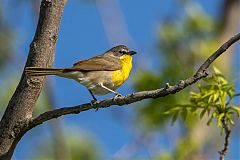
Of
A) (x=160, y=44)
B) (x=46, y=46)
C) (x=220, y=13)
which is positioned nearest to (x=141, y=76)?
(x=160, y=44)

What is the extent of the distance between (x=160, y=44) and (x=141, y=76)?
1.32 m

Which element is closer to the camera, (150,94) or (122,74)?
(150,94)

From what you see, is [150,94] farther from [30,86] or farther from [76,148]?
[76,148]

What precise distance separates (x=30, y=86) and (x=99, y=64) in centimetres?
211

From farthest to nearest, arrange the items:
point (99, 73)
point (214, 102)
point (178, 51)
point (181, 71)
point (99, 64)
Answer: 1. point (178, 51)
2. point (181, 71)
3. point (99, 64)
4. point (99, 73)
5. point (214, 102)

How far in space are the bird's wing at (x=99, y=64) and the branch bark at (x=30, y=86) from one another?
1606 mm

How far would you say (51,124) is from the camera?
6.25 meters

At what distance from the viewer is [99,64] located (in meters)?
5.33

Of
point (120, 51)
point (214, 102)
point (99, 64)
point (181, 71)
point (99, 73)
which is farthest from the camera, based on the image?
point (181, 71)

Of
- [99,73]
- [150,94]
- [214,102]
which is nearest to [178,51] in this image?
[99,73]

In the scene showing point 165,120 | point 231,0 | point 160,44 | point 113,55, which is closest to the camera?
point 113,55

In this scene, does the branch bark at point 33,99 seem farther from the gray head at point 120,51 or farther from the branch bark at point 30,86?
the gray head at point 120,51

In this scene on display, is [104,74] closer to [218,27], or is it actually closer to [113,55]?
[113,55]

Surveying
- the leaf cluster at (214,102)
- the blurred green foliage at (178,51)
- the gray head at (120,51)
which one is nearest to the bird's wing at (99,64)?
the gray head at (120,51)
